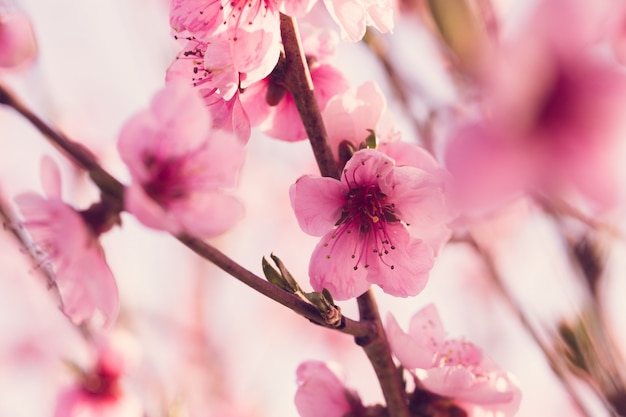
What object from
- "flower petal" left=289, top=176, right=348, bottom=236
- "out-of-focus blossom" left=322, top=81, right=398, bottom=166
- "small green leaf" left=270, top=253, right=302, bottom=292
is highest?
"out-of-focus blossom" left=322, top=81, right=398, bottom=166

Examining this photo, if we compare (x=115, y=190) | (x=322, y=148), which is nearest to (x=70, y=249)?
(x=115, y=190)

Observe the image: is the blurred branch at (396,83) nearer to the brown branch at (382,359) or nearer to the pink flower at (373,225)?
the pink flower at (373,225)

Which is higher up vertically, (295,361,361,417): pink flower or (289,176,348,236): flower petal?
(289,176,348,236): flower petal

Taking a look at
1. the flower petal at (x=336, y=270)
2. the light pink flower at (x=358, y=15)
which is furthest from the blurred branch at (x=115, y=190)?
the light pink flower at (x=358, y=15)

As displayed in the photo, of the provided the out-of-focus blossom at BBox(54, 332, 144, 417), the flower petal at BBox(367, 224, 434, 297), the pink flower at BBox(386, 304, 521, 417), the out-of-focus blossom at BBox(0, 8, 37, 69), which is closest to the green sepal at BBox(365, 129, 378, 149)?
the flower petal at BBox(367, 224, 434, 297)

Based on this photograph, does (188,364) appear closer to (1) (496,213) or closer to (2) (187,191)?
(2) (187,191)

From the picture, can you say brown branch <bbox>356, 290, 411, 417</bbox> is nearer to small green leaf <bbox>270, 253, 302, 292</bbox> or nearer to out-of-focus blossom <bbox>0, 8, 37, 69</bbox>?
small green leaf <bbox>270, 253, 302, 292</bbox>

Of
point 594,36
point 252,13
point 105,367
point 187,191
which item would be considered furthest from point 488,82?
point 105,367
